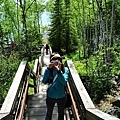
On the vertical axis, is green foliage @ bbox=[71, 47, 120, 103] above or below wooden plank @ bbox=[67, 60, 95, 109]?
below

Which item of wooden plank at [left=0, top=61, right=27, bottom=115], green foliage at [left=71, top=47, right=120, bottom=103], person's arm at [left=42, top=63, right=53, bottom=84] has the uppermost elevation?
person's arm at [left=42, top=63, right=53, bottom=84]

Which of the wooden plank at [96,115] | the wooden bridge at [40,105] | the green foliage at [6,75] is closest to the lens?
the wooden plank at [96,115]

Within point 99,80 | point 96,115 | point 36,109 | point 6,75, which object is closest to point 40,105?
point 36,109

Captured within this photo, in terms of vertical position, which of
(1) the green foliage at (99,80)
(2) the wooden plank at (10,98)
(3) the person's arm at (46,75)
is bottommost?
(1) the green foliage at (99,80)

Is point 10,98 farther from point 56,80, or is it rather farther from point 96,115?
point 96,115

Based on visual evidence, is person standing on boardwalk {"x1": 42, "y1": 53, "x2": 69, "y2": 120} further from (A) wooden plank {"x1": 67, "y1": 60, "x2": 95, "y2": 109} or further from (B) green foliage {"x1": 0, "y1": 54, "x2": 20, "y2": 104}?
(B) green foliage {"x1": 0, "y1": 54, "x2": 20, "y2": 104}

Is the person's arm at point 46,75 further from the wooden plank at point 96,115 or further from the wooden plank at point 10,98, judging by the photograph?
the wooden plank at point 96,115

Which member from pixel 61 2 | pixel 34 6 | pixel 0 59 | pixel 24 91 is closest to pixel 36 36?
pixel 34 6

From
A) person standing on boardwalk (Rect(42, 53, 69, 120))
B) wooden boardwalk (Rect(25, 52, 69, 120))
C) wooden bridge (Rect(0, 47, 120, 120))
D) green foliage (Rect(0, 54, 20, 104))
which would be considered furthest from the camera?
green foliage (Rect(0, 54, 20, 104))

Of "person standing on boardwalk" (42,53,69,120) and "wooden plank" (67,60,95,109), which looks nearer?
"wooden plank" (67,60,95,109)

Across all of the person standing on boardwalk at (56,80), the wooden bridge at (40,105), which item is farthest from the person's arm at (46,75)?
the wooden bridge at (40,105)

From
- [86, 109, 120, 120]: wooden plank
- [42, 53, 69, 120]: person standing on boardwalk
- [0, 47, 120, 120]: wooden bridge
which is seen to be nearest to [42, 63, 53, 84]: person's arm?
[42, 53, 69, 120]: person standing on boardwalk

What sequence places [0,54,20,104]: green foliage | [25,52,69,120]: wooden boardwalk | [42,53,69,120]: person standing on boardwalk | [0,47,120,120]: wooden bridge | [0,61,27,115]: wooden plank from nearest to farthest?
[0,47,120,120]: wooden bridge, [0,61,27,115]: wooden plank, [42,53,69,120]: person standing on boardwalk, [25,52,69,120]: wooden boardwalk, [0,54,20,104]: green foliage

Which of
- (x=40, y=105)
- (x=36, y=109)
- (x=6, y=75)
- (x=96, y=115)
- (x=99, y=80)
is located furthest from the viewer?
(x=99, y=80)
